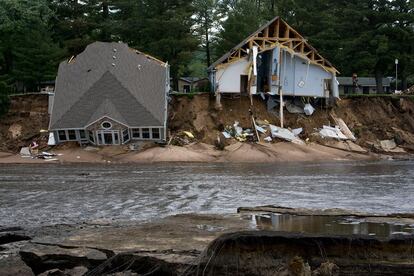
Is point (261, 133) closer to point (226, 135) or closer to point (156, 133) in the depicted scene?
point (226, 135)

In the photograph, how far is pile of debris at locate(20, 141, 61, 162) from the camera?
4911 cm

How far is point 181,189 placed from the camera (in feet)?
95.3

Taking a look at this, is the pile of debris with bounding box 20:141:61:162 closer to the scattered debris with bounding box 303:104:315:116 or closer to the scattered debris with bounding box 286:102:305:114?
the scattered debris with bounding box 286:102:305:114

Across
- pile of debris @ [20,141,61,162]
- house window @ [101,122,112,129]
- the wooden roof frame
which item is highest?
the wooden roof frame

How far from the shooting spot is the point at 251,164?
4650 cm

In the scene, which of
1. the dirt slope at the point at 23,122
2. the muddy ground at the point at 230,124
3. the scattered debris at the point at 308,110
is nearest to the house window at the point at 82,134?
the muddy ground at the point at 230,124

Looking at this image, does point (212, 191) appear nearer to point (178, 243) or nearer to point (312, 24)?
point (178, 243)

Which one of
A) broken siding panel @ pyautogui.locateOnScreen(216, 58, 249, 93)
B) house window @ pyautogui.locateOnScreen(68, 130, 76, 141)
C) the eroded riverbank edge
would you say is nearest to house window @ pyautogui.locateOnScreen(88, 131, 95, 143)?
house window @ pyautogui.locateOnScreen(68, 130, 76, 141)

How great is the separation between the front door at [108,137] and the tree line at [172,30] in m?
12.3

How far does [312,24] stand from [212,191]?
1905 inches

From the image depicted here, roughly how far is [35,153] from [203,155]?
14.5m

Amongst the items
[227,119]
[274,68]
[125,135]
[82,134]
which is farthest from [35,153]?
[274,68]

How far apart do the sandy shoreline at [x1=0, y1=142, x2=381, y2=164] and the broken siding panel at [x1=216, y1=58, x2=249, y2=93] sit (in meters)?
8.00

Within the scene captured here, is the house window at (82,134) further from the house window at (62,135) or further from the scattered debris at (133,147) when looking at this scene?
the scattered debris at (133,147)
